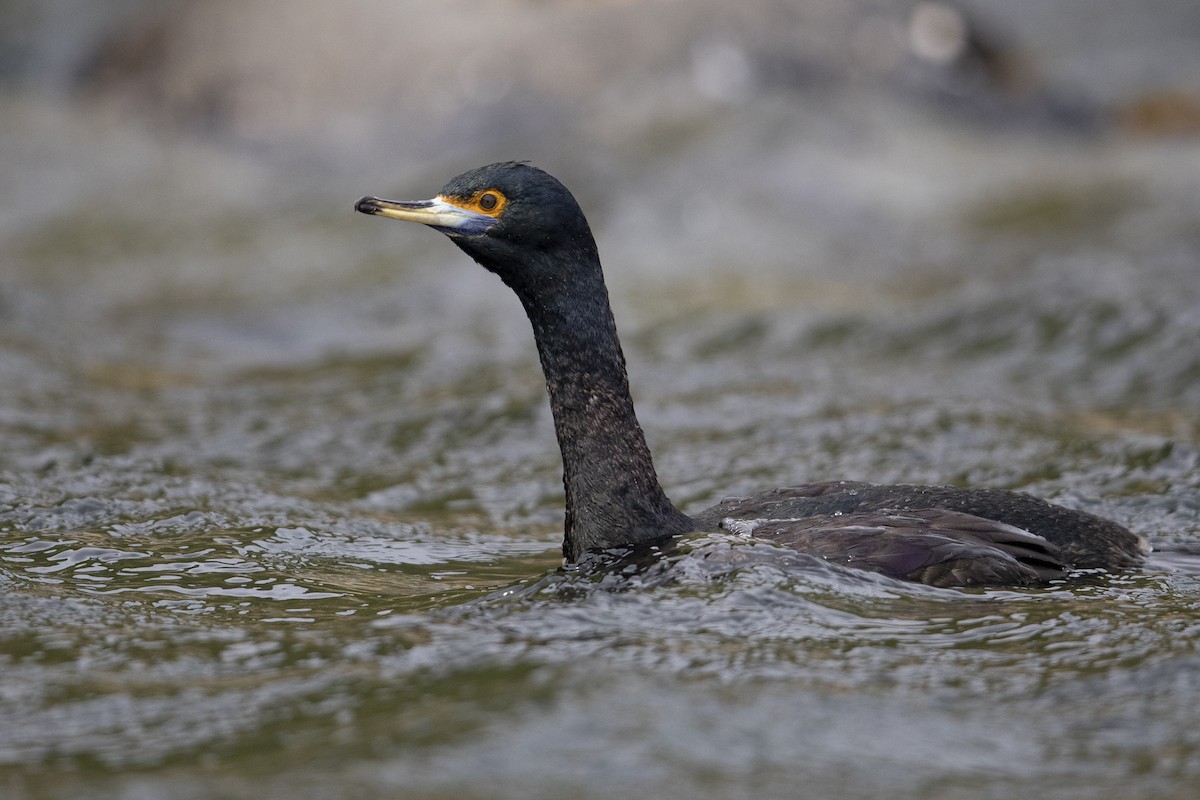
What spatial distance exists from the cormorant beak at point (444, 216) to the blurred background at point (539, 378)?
3.90 ft

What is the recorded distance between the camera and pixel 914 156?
15.3m

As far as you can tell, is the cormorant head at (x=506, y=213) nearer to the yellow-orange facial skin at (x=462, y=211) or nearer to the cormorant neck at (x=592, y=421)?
the yellow-orange facial skin at (x=462, y=211)

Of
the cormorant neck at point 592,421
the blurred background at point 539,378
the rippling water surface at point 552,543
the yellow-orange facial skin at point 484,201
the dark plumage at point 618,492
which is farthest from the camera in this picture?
the cormorant neck at point 592,421

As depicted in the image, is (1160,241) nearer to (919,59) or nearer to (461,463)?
(919,59)

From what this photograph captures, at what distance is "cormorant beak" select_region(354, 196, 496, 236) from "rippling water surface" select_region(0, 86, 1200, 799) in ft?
3.90

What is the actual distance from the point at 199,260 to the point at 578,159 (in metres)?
3.59

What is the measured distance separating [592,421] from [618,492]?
27 centimetres

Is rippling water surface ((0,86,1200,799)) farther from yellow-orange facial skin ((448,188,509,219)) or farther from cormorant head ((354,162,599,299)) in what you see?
yellow-orange facial skin ((448,188,509,219))

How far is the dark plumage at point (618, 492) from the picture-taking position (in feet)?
16.8

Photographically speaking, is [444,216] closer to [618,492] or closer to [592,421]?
[592,421]

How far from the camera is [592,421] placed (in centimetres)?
545

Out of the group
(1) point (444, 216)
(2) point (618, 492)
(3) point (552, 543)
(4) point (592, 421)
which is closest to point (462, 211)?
(1) point (444, 216)

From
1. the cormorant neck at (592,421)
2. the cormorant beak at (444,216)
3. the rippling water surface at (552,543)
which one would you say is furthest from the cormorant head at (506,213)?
the rippling water surface at (552,543)

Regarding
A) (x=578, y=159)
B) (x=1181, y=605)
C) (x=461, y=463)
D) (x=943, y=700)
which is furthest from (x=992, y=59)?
(x=943, y=700)
